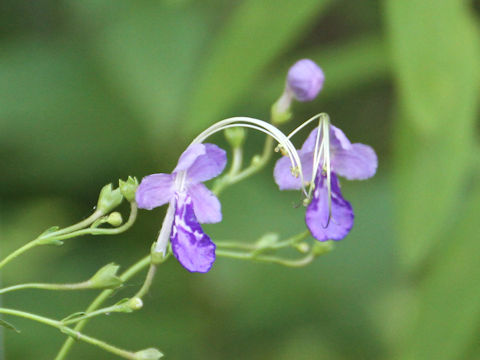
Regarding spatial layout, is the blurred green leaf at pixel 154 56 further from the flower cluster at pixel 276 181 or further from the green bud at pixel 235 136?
the flower cluster at pixel 276 181

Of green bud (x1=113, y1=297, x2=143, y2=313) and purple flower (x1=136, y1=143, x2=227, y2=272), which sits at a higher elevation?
purple flower (x1=136, y1=143, x2=227, y2=272)

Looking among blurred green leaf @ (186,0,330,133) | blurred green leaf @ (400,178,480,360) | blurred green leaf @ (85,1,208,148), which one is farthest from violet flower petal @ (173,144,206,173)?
blurred green leaf @ (85,1,208,148)

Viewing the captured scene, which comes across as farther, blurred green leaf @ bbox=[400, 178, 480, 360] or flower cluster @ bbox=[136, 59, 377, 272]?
blurred green leaf @ bbox=[400, 178, 480, 360]

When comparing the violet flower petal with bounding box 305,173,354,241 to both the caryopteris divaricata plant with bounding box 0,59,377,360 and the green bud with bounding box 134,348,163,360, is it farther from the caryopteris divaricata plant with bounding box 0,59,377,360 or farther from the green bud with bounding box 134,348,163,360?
the green bud with bounding box 134,348,163,360

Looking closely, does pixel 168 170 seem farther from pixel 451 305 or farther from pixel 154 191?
pixel 154 191

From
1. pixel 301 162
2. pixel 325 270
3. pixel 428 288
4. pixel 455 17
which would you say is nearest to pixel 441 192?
pixel 428 288

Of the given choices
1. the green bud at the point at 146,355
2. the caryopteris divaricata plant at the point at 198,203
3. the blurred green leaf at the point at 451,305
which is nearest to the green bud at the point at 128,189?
the caryopteris divaricata plant at the point at 198,203
